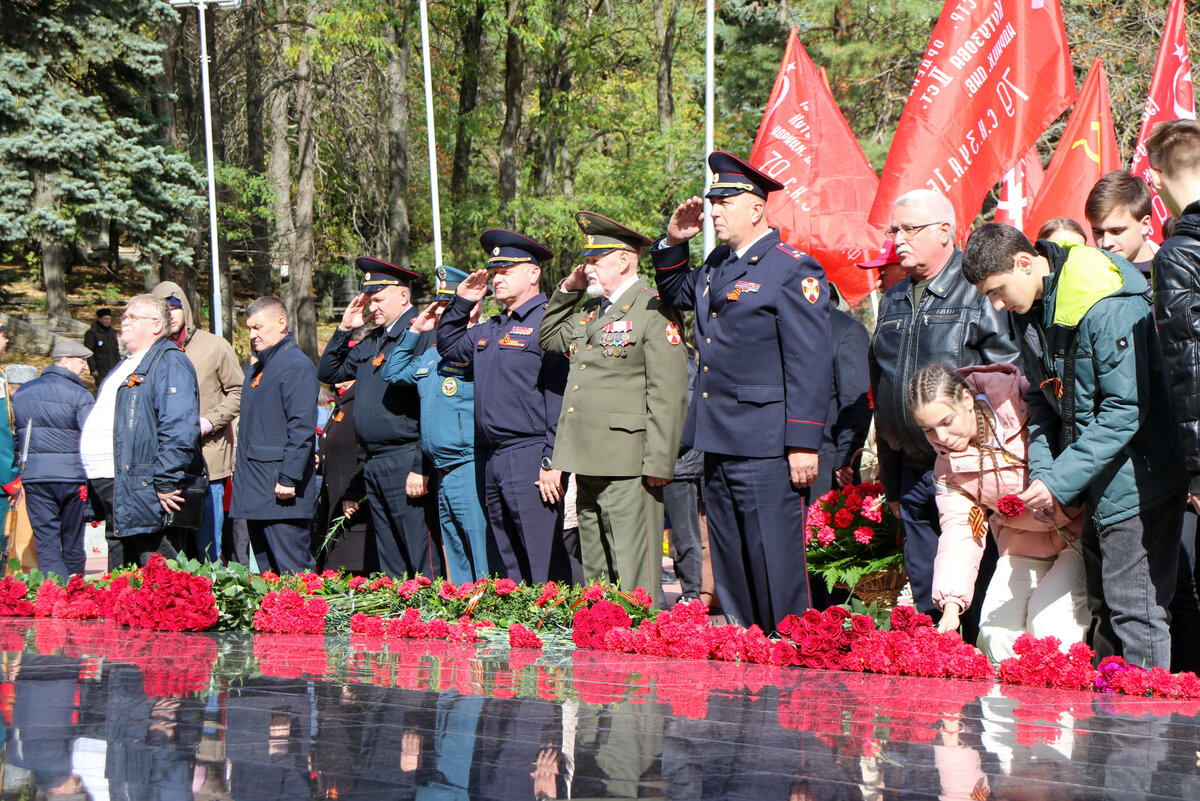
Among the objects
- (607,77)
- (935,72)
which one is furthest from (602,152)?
(935,72)

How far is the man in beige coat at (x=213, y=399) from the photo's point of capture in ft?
27.5

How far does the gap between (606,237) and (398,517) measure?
2292mm

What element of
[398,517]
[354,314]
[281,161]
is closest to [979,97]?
[354,314]

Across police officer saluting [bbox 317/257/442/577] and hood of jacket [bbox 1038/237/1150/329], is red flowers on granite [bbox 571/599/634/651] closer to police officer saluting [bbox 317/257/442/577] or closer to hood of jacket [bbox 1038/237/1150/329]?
hood of jacket [bbox 1038/237/1150/329]

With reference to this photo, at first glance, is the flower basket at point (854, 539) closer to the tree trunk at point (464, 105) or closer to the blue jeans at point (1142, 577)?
the blue jeans at point (1142, 577)

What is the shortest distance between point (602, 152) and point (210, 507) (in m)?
23.2

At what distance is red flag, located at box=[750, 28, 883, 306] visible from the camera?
398 inches

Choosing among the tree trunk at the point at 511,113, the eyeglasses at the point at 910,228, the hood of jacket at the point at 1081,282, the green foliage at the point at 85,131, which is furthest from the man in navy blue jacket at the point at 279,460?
the tree trunk at the point at 511,113

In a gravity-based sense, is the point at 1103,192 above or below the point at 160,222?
below

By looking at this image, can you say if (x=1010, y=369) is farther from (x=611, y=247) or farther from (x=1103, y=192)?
(x=611, y=247)

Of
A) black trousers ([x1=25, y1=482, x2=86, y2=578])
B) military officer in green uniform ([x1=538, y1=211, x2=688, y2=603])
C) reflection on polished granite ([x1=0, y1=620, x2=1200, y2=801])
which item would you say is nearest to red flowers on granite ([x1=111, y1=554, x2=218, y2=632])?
reflection on polished granite ([x1=0, y1=620, x2=1200, y2=801])

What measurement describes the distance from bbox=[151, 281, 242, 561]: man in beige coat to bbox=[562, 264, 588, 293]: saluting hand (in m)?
Answer: 2.94

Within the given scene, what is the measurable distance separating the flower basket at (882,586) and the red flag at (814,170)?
14.7 feet

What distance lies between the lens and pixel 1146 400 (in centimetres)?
417
